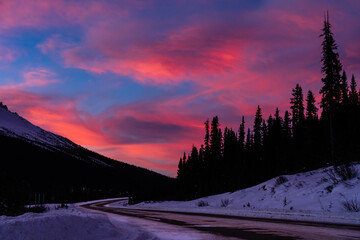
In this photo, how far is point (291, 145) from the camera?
61.6 m

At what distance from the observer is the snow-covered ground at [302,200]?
58.3 feet

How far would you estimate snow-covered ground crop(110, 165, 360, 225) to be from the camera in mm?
17769

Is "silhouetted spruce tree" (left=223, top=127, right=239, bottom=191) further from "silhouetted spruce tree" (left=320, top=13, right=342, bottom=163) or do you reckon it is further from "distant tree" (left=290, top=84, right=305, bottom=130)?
"silhouetted spruce tree" (left=320, top=13, right=342, bottom=163)

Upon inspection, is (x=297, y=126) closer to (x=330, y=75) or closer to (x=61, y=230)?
(x=330, y=75)

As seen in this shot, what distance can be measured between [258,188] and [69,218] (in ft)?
85.5

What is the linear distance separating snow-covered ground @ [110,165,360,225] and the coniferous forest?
2.20 metres

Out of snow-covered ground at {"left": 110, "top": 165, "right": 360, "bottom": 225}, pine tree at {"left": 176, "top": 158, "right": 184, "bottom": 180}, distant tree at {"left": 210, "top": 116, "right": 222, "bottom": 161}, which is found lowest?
snow-covered ground at {"left": 110, "top": 165, "right": 360, "bottom": 225}

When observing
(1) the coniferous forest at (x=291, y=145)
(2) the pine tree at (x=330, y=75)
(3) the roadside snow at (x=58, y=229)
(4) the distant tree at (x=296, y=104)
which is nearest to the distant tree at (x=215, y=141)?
(1) the coniferous forest at (x=291, y=145)

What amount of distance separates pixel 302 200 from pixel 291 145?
3920cm

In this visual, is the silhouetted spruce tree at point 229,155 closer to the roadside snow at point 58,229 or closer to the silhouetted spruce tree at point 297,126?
the silhouetted spruce tree at point 297,126

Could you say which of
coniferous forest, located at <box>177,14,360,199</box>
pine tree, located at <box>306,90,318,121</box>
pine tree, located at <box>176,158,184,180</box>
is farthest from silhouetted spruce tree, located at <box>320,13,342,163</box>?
pine tree, located at <box>176,158,184,180</box>

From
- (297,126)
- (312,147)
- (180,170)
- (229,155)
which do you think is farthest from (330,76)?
(180,170)

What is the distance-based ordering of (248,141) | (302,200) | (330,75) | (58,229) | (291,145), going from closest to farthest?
(58,229) < (302,200) < (330,75) < (291,145) < (248,141)

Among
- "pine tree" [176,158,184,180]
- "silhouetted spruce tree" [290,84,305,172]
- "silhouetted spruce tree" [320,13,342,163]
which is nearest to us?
"silhouetted spruce tree" [320,13,342,163]
